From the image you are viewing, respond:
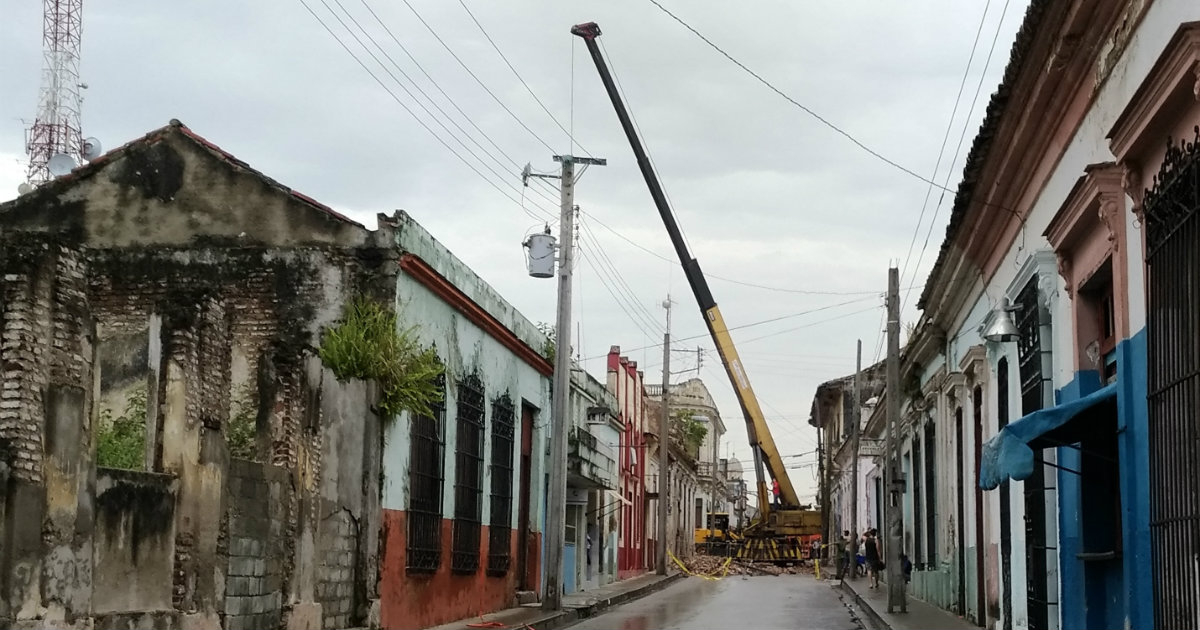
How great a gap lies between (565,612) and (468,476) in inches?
132

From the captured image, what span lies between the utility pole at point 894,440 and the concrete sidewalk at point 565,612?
517 cm

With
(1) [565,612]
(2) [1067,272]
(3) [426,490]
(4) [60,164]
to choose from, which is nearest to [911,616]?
(1) [565,612]

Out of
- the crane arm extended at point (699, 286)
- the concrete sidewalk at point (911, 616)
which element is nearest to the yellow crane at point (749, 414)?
the crane arm extended at point (699, 286)

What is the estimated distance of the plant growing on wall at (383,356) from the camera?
15.2m

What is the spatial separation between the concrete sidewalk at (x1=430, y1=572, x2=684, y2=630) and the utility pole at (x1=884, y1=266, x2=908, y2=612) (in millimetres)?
5171

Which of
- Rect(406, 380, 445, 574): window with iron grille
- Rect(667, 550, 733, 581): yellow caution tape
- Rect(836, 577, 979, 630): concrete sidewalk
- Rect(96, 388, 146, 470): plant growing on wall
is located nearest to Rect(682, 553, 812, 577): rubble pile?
Rect(667, 550, 733, 581): yellow caution tape

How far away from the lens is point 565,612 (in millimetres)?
21844

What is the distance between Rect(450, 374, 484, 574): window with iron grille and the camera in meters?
19.3

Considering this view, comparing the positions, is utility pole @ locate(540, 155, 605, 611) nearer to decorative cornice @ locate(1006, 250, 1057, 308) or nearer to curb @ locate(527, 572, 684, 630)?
curb @ locate(527, 572, 684, 630)

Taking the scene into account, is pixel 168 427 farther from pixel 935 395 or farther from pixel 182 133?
pixel 935 395

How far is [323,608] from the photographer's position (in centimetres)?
1439

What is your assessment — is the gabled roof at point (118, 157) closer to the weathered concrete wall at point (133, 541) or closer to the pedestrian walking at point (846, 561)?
the weathered concrete wall at point (133, 541)

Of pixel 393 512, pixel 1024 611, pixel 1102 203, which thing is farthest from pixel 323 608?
pixel 1102 203

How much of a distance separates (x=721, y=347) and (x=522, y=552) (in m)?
11.6
